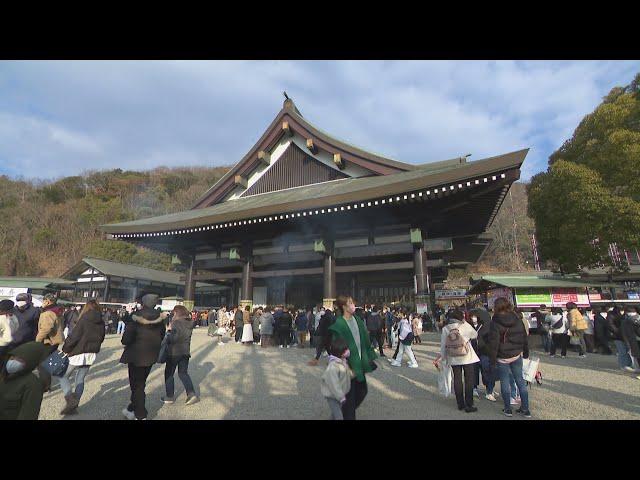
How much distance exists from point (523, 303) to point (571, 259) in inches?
212

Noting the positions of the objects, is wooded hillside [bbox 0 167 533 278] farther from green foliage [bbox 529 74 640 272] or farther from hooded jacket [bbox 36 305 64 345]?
green foliage [bbox 529 74 640 272]

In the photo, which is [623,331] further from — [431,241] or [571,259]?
[571,259]

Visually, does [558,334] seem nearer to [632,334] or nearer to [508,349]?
[632,334]

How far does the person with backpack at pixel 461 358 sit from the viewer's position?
4934 mm

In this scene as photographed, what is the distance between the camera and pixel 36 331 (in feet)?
18.4

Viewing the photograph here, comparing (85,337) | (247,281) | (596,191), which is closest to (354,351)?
(85,337)

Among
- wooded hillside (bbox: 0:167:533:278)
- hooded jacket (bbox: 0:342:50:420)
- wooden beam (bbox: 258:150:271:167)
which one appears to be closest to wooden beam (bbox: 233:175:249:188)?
wooden beam (bbox: 258:150:271:167)

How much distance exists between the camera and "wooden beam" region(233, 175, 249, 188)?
19.2 metres

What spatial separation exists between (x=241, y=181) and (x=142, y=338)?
15599mm

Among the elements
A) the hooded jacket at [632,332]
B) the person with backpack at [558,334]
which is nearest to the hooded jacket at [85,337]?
the hooded jacket at [632,332]

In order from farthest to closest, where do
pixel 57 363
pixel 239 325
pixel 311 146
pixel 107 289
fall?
pixel 107 289, pixel 311 146, pixel 239 325, pixel 57 363

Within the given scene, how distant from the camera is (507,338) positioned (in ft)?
15.2

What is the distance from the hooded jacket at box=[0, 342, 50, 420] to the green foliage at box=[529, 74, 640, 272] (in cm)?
1723

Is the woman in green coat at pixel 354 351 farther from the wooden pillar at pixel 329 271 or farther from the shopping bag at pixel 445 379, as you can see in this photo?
the wooden pillar at pixel 329 271
